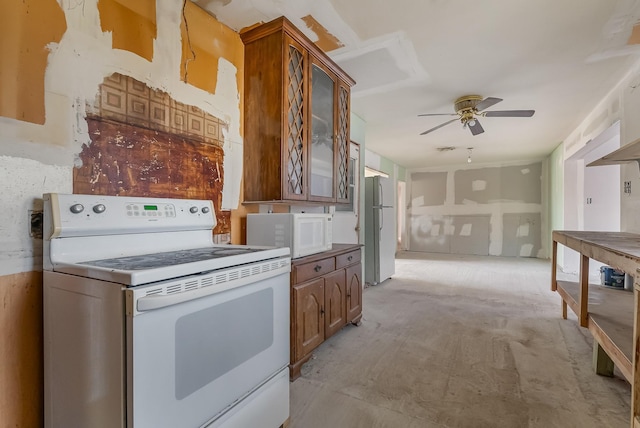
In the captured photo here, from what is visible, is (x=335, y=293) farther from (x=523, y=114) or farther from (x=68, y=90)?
(x=523, y=114)

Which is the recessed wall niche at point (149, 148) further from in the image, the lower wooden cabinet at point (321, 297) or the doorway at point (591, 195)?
the doorway at point (591, 195)

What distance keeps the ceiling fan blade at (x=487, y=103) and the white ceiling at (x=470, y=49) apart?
89 millimetres

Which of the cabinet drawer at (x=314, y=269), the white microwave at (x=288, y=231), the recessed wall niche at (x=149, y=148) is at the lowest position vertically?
the cabinet drawer at (x=314, y=269)

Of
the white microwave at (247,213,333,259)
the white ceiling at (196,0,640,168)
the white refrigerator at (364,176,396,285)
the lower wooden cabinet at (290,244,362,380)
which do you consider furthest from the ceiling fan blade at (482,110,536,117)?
the white microwave at (247,213,333,259)

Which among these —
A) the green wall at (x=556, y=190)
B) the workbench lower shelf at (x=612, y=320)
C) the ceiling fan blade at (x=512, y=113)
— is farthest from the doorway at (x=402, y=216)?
the workbench lower shelf at (x=612, y=320)

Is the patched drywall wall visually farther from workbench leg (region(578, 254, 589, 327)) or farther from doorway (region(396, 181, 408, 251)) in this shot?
workbench leg (region(578, 254, 589, 327))

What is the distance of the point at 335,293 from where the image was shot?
2.48 meters

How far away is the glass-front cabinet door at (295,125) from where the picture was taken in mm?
2078

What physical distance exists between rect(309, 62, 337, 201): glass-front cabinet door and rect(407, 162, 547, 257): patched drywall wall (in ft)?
20.0

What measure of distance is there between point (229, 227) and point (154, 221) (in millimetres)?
666

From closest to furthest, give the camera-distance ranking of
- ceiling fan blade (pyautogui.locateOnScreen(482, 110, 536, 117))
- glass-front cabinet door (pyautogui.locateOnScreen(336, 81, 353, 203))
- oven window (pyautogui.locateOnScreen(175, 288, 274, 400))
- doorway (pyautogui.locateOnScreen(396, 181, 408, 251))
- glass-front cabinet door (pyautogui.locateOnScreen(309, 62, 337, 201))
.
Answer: oven window (pyautogui.locateOnScreen(175, 288, 274, 400)) < glass-front cabinet door (pyautogui.locateOnScreen(309, 62, 337, 201)) < glass-front cabinet door (pyautogui.locateOnScreen(336, 81, 353, 203)) < ceiling fan blade (pyautogui.locateOnScreen(482, 110, 536, 117)) < doorway (pyautogui.locateOnScreen(396, 181, 408, 251))

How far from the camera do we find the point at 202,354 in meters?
1.09

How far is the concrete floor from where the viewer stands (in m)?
1.62

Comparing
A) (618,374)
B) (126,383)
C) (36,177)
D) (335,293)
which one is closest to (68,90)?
(36,177)
